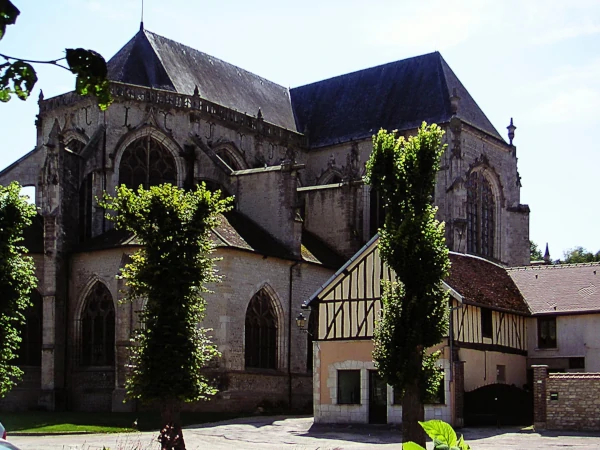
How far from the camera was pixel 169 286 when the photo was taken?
1499cm

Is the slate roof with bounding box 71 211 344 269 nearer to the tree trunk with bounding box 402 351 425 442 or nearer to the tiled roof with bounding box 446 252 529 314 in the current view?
the tiled roof with bounding box 446 252 529 314

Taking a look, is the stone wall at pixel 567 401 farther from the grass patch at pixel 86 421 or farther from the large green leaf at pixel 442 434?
the large green leaf at pixel 442 434

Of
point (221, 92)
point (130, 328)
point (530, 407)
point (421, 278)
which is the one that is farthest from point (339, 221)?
point (421, 278)

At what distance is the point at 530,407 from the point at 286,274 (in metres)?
9.52

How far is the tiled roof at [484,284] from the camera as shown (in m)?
23.9

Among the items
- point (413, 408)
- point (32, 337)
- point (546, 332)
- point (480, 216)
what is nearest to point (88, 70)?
point (413, 408)

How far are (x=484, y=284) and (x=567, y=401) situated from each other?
219 inches

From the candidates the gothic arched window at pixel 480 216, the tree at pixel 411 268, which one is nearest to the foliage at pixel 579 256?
the gothic arched window at pixel 480 216

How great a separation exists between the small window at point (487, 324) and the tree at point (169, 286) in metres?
10.5

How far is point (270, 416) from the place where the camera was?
26.3 metres

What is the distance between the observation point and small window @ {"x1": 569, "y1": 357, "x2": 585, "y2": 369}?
24.8 meters

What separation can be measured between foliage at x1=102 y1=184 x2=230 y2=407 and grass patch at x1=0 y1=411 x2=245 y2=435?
23.5ft

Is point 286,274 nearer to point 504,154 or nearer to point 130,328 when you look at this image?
point 130,328

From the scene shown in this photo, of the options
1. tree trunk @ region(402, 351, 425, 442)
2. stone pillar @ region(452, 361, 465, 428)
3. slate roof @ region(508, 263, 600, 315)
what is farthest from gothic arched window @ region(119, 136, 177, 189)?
tree trunk @ region(402, 351, 425, 442)
